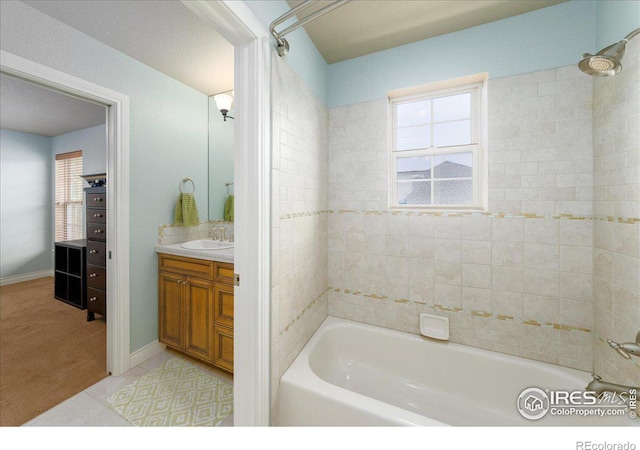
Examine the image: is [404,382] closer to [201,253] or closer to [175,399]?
[175,399]

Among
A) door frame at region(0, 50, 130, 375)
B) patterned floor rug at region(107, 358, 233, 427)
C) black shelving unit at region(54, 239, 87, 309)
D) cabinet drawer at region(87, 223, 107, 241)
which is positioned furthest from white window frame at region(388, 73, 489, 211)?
black shelving unit at region(54, 239, 87, 309)

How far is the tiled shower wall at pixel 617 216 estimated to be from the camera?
44.4 inches

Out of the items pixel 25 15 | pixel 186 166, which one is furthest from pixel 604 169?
pixel 25 15

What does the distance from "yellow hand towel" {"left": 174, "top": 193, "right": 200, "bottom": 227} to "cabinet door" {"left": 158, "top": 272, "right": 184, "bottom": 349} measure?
1.61ft

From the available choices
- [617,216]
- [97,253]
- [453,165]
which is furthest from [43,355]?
[617,216]

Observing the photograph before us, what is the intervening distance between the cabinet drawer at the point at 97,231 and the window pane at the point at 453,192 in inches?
124

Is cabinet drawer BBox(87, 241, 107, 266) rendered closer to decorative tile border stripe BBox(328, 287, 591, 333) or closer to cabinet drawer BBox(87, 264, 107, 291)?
cabinet drawer BBox(87, 264, 107, 291)

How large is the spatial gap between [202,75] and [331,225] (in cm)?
174

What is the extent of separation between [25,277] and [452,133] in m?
6.34

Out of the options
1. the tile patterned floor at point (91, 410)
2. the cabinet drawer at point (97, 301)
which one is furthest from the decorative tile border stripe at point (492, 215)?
the cabinet drawer at point (97, 301)

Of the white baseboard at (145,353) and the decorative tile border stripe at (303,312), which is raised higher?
the decorative tile border stripe at (303,312)

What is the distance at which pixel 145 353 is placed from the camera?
A: 2.14 m

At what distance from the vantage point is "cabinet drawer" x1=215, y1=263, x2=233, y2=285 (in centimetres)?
185

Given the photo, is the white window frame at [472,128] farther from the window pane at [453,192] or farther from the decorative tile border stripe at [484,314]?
the decorative tile border stripe at [484,314]
